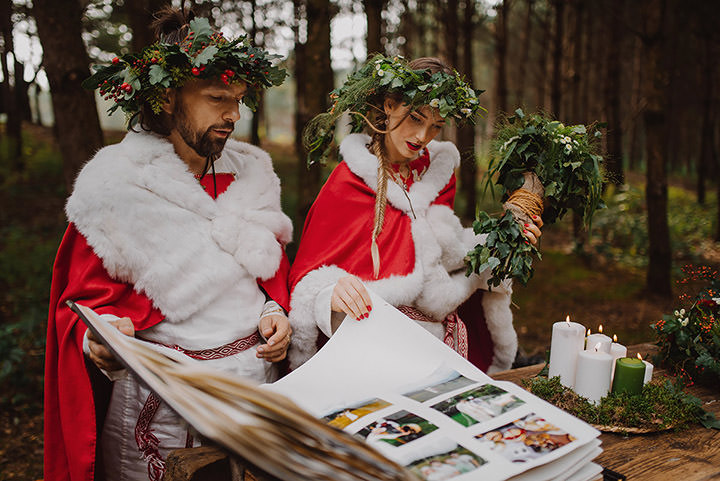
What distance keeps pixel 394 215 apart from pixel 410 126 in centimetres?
42

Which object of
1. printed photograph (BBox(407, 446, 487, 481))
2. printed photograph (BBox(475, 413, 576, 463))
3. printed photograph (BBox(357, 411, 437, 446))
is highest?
printed photograph (BBox(357, 411, 437, 446))

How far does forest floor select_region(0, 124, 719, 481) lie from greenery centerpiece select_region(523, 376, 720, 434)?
64.2 inches

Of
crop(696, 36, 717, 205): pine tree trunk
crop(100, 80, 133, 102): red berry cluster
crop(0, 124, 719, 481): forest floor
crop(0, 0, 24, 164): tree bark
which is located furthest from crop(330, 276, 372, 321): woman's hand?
crop(696, 36, 717, 205): pine tree trunk

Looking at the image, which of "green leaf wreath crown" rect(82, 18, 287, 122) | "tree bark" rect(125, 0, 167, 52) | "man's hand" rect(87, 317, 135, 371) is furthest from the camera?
"tree bark" rect(125, 0, 167, 52)

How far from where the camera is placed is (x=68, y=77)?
3307mm

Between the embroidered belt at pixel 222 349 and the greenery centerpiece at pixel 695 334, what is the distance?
6.04ft

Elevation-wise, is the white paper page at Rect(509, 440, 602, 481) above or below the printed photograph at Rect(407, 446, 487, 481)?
below

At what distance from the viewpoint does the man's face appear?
212 cm

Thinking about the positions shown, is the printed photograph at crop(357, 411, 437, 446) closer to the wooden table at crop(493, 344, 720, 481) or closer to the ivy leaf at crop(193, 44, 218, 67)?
the wooden table at crop(493, 344, 720, 481)

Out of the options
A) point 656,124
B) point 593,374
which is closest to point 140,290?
point 593,374

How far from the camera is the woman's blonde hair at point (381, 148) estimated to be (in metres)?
2.40

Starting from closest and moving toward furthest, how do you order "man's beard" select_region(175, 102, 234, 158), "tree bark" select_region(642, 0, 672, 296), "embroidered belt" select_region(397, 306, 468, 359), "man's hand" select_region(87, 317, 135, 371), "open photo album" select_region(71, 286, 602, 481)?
"open photo album" select_region(71, 286, 602, 481)
"man's hand" select_region(87, 317, 135, 371)
"man's beard" select_region(175, 102, 234, 158)
"embroidered belt" select_region(397, 306, 468, 359)
"tree bark" select_region(642, 0, 672, 296)

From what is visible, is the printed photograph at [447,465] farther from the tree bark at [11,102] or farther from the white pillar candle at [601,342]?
the tree bark at [11,102]

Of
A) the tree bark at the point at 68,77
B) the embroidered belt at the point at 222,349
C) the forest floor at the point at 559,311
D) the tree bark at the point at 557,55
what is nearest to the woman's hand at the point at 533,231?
the embroidered belt at the point at 222,349
